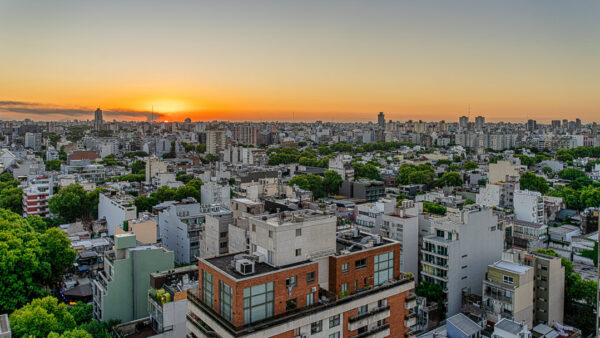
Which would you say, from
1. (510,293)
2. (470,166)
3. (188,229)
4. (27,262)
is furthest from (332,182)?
(27,262)

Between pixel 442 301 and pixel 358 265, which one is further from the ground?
pixel 358 265

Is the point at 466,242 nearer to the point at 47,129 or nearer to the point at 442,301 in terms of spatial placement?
the point at 442,301

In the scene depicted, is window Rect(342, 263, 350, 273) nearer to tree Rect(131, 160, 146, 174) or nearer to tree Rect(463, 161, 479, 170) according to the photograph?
tree Rect(131, 160, 146, 174)

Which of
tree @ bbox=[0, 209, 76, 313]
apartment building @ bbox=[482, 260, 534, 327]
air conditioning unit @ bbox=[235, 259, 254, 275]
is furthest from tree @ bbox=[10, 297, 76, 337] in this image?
apartment building @ bbox=[482, 260, 534, 327]

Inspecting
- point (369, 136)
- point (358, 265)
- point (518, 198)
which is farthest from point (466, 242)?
point (369, 136)

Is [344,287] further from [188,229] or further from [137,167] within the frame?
[137,167]

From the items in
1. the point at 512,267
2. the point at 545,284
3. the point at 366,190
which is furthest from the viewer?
the point at 366,190

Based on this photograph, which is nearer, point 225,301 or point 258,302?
point 258,302
